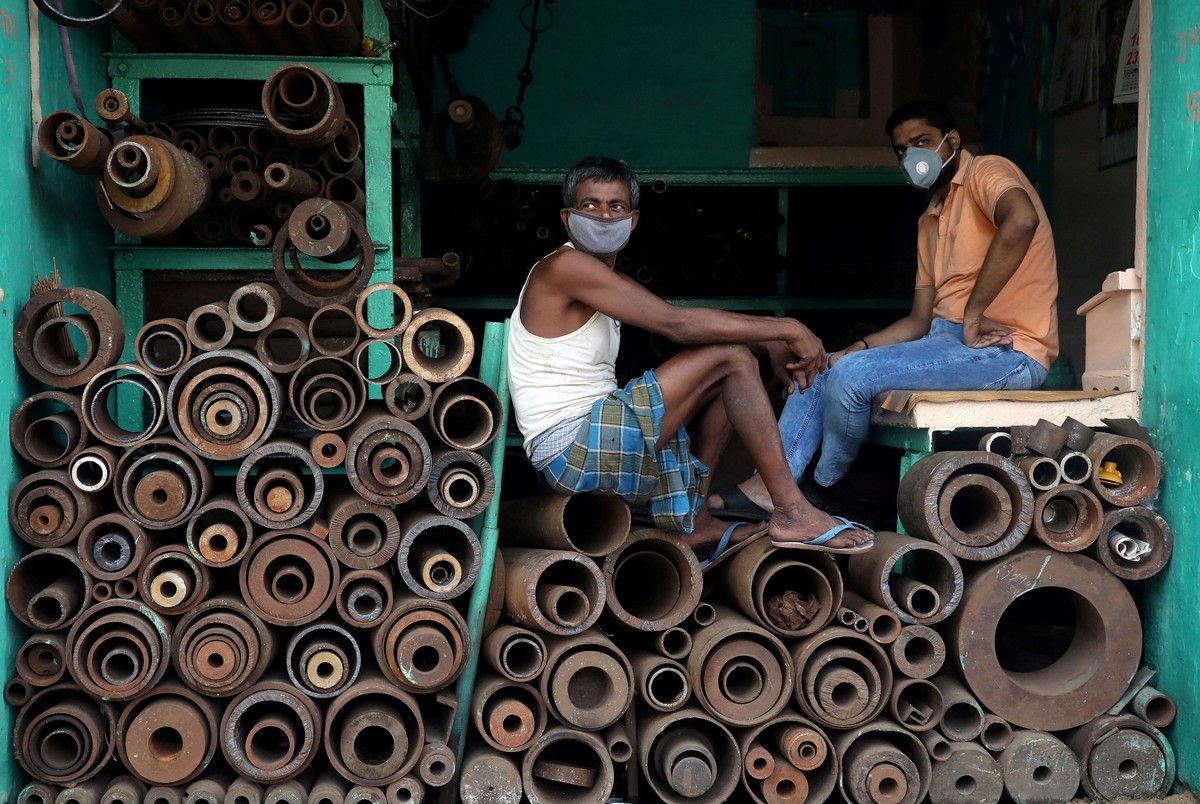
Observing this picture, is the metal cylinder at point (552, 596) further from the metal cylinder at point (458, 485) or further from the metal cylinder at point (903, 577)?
the metal cylinder at point (903, 577)

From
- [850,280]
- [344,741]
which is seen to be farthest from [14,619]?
[850,280]

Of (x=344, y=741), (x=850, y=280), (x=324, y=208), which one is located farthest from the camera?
(x=850, y=280)

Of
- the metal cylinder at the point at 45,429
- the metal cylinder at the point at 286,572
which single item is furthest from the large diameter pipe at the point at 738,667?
the metal cylinder at the point at 45,429

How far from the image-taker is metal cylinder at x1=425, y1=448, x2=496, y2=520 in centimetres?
340

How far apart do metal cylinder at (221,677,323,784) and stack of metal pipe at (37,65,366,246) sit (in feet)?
5.08

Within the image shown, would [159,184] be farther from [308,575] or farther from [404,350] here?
[308,575]

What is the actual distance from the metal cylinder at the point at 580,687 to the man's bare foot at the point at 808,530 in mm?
669

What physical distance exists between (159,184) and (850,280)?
13.6 ft

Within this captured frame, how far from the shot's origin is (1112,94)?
5.29 metres

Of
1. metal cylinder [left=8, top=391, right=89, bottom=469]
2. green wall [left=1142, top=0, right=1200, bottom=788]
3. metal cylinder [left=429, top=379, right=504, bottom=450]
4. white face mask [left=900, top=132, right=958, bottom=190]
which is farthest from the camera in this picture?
white face mask [left=900, top=132, right=958, bottom=190]

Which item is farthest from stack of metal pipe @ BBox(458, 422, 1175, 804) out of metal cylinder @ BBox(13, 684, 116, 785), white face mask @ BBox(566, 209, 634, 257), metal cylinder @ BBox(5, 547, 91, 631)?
metal cylinder @ BBox(5, 547, 91, 631)

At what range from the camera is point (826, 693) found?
11.2 ft

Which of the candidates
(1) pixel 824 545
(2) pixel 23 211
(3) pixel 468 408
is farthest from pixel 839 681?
(2) pixel 23 211

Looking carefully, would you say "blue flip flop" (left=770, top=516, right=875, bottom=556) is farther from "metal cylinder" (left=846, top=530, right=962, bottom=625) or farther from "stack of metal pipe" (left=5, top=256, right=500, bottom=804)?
"stack of metal pipe" (left=5, top=256, right=500, bottom=804)
